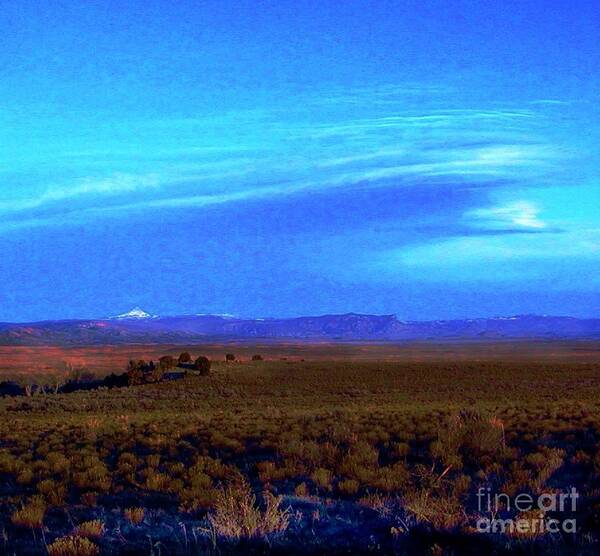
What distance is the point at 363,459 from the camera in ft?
42.0

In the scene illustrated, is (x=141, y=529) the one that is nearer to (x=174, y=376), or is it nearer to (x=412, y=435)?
(x=412, y=435)

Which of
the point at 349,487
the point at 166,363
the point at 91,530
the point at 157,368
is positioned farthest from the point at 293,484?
the point at 166,363

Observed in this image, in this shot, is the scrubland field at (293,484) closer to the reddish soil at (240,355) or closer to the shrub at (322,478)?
the shrub at (322,478)

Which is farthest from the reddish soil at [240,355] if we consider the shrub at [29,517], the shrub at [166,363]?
the shrub at [29,517]

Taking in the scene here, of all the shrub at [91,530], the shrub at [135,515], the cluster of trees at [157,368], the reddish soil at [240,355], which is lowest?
the reddish soil at [240,355]

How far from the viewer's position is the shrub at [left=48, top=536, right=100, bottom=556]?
7.86 m

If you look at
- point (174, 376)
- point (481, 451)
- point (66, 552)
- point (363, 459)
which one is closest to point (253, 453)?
point (363, 459)

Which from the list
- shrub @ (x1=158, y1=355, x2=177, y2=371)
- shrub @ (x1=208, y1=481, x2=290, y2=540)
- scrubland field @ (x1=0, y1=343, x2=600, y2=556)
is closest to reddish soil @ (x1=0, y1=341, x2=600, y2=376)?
shrub @ (x1=158, y1=355, x2=177, y2=371)

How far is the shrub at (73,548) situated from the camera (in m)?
7.86

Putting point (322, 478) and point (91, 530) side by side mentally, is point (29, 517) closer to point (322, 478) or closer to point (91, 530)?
point (91, 530)

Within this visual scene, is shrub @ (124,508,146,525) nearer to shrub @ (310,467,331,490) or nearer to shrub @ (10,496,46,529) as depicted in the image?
shrub @ (10,496,46,529)

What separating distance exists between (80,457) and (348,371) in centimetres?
5414

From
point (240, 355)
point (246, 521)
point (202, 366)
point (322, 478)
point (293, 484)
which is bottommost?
point (240, 355)

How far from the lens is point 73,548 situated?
25.9 ft
